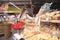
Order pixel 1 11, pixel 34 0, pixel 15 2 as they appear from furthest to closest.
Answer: pixel 15 2
pixel 1 11
pixel 34 0

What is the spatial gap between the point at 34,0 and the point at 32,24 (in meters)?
0.67

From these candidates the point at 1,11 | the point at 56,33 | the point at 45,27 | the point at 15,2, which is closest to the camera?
the point at 56,33

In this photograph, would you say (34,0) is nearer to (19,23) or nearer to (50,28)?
(19,23)

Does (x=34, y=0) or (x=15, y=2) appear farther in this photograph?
(x=15, y=2)

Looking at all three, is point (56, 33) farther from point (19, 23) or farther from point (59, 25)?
point (19, 23)

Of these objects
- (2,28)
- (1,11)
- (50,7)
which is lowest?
(2,28)

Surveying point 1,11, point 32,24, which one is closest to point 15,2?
point 1,11

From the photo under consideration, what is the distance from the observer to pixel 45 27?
8.58 ft

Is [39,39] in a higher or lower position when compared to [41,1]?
lower

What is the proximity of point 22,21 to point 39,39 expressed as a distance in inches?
63.2

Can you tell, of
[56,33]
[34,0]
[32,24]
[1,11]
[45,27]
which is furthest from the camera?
[1,11]

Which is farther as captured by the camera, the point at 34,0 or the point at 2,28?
the point at 2,28

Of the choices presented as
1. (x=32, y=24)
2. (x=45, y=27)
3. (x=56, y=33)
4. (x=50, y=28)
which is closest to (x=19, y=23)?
(x=32, y=24)

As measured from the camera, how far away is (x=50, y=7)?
2660 millimetres
